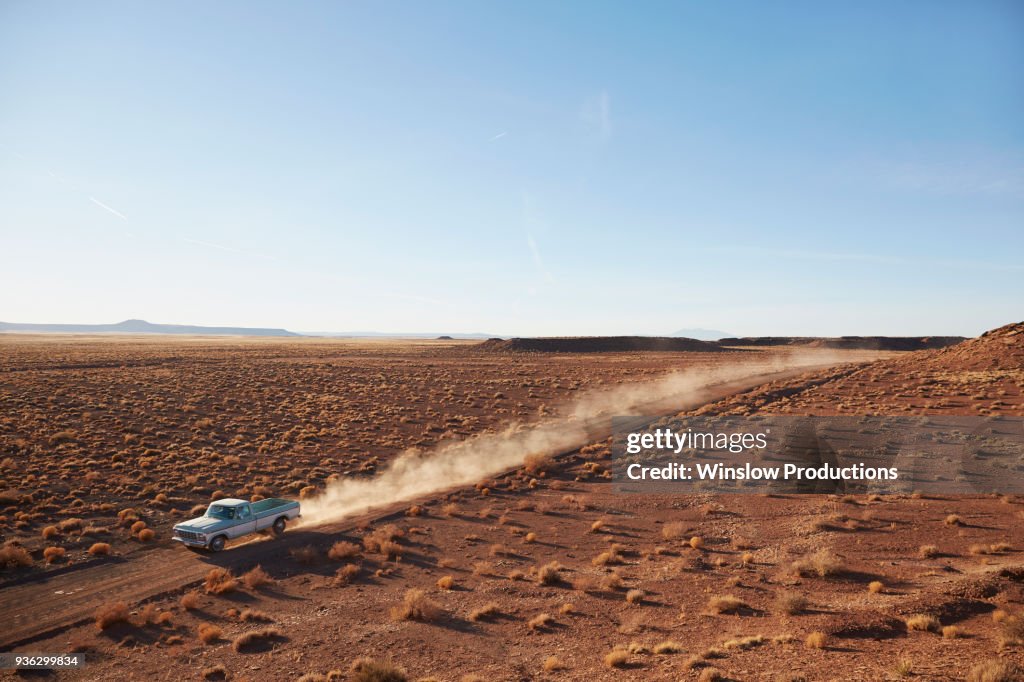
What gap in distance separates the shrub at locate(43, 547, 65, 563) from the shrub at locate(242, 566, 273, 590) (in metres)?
6.87

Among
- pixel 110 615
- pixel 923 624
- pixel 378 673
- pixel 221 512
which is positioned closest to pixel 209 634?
pixel 110 615

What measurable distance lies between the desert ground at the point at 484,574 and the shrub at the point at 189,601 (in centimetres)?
6

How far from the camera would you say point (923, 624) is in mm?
11930

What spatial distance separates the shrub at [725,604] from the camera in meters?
14.0

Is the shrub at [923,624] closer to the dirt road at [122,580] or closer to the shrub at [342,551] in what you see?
the shrub at [342,551]

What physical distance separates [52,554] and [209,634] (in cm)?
924

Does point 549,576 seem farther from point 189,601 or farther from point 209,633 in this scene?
point 189,601

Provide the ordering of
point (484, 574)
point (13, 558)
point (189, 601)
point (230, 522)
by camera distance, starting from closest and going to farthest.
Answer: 1. point (189, 601)
2. point (484, 574)
3. point (13, 558)
4. point (230, 522)

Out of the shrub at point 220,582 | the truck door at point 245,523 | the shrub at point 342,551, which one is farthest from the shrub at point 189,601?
the shrub at point 342,551

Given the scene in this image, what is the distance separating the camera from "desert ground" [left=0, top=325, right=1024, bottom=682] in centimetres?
1191

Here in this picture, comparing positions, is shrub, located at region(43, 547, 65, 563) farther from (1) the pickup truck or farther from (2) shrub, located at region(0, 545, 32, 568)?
(1) the pickup truck

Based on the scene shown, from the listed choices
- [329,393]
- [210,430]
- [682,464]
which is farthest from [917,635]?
[329,393]

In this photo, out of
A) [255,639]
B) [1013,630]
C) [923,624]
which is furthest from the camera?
[255,639]

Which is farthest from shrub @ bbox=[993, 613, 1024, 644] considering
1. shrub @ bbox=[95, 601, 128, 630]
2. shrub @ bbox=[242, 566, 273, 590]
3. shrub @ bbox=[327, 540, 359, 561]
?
shrub @ bbox=[95, 601, 128, 630]
